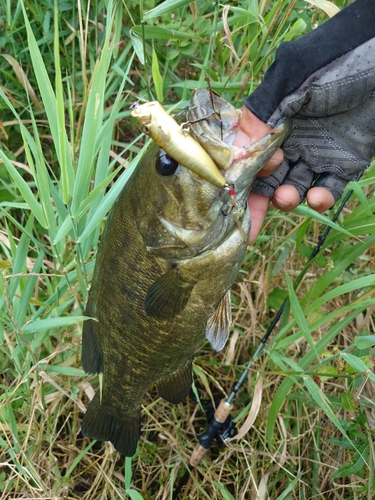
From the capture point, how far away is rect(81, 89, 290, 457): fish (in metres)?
1.43

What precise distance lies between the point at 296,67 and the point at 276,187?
431 mm

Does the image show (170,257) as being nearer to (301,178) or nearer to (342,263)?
(301,178)

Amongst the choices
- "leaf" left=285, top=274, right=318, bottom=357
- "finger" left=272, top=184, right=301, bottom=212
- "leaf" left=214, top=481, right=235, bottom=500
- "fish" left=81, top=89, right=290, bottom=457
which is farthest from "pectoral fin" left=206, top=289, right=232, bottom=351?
"leaf" left=214, top=481, right=235, bottom=500

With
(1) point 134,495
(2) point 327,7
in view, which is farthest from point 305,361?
(2) point 327,7

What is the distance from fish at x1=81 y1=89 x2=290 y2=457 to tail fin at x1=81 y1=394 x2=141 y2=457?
0.45 feet

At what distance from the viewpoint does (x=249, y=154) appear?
56.3 inches

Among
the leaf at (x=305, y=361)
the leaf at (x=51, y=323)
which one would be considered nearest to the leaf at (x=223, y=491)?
the leaf at (x=305, y=361)

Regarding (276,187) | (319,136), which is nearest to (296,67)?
(319,136)

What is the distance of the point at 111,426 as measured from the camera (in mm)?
2025

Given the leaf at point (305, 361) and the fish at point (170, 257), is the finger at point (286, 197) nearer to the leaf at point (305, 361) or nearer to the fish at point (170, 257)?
the fish at point (170, 257)

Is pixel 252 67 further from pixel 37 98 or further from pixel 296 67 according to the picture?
pixel 37 98

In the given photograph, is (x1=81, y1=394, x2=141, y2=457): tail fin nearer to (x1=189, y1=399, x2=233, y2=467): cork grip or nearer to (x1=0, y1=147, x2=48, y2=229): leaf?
(x1=189, y1=399, x2=233, y2=467): cork grip

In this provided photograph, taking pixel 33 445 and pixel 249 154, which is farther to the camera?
pixel 33 445

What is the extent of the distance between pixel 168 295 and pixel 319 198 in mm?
614
